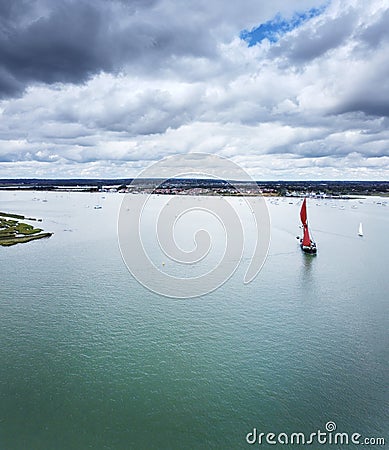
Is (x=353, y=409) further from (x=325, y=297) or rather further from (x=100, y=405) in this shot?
(x=325, y=297)

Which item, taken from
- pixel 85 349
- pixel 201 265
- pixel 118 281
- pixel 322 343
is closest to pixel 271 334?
pixel 322 343

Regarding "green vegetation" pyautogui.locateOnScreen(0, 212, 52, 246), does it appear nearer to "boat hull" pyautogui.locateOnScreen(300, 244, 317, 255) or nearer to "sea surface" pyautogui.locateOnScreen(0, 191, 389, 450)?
"sea surface" pyautogui.locateOnScreen(0, 191, 389, 450)

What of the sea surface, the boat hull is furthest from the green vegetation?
the boat hull

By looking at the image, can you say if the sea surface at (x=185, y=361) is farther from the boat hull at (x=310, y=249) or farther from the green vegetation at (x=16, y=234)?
the green vegetation at (x=16, y=234)

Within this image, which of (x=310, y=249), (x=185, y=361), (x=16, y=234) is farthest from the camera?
(x=16, y=234)

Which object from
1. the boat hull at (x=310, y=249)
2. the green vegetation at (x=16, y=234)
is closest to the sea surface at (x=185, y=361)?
the boat hull at (x=310, y=249)

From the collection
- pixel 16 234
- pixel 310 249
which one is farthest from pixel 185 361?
pixel 16 234

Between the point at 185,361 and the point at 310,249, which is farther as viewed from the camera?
the point at 310,249

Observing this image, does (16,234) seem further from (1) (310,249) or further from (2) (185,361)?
(2) (185,361)
